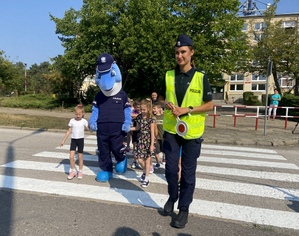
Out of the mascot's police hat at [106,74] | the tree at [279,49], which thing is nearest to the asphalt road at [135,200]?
the mascot's police hat at [106,74]

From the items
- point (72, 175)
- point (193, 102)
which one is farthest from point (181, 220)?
point (72, 175)

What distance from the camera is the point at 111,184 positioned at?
16.5 ft

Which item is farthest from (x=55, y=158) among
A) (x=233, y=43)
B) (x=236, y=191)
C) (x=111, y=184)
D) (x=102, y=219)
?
(x=233, y=43)

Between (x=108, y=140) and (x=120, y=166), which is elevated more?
→ (x=108, y=140)

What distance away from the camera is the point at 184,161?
11.2ft

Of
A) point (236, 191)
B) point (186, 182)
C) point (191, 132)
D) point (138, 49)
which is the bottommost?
point (236, 191)

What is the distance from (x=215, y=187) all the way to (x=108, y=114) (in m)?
2.25

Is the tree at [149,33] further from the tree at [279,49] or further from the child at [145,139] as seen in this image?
the child at [145,139]

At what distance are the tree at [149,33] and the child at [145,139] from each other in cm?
1460

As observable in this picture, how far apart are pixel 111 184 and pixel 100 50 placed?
17573mm

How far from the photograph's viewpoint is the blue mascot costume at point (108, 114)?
495 centimetres

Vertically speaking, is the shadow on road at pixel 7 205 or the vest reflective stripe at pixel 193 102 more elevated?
the vest reflective stripe at pixel 193 102

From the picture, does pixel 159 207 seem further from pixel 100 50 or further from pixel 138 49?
pixel 100 50

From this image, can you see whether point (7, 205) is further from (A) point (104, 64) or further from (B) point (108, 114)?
(A) point (104, 64)
